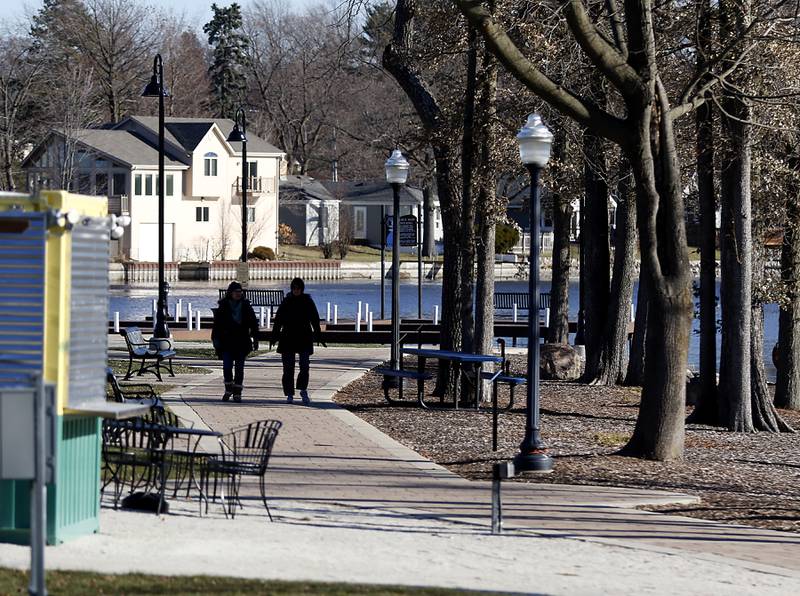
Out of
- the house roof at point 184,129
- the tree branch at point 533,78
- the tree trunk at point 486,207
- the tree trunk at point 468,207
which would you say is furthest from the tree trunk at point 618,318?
the house roof at point 184,129

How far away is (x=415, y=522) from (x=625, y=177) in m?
13.8

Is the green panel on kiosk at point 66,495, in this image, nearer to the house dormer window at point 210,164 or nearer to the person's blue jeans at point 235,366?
the person's blue jeans at point 235,366

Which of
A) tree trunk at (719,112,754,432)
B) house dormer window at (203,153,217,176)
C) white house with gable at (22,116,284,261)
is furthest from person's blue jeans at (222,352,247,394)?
house dormer window at (203,153,217,176)

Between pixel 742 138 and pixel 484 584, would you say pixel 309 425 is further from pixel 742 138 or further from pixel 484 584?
pixel 484 584

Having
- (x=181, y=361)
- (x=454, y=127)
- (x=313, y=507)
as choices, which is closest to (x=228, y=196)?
(x=181, y=361)

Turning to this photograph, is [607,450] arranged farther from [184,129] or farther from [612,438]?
[184,129]

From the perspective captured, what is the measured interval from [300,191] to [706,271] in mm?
67334

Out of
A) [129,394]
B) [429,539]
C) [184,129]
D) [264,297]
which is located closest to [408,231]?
[264,297]

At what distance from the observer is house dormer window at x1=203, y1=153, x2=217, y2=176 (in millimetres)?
78250

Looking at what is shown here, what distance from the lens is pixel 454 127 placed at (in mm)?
21906

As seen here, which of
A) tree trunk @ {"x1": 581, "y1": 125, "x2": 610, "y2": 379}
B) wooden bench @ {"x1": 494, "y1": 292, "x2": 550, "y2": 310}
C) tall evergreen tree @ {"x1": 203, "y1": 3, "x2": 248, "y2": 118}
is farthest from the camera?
tall evergreen tree @ {"x1": 203, "y1": 3, "x2": 248, "y2": 118}

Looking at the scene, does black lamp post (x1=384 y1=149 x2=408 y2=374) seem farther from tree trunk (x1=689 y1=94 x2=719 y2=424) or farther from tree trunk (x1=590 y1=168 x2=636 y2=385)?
tree trunk (x1=689 y1=94 x2=719 y2=424)

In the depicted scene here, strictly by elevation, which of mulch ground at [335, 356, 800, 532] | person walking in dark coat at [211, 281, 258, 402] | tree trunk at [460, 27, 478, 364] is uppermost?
tree trunk at [460, 27, 478, 364]

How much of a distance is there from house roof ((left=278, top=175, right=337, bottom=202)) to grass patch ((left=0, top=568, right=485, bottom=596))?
7837 centimetres
